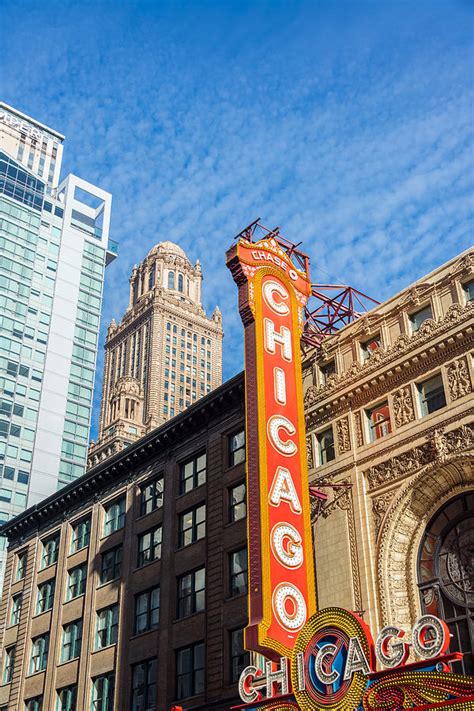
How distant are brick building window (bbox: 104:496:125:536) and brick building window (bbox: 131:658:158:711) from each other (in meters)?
8.48

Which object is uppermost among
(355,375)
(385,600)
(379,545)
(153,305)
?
(153,305)

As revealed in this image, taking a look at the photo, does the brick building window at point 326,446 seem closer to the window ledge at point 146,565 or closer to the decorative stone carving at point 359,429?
the decorative stone carving at point 359,429

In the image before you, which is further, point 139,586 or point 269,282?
point 139,586

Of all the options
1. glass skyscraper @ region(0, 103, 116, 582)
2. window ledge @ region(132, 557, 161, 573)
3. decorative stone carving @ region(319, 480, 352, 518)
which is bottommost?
decorative stone carving @ region(319, 480, 352, 518)

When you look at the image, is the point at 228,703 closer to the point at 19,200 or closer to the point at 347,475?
the point at 347,475

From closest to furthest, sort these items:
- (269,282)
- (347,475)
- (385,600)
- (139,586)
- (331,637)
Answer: (331,637) < (385,600) < (347,475) < (269,282) < (139,586)

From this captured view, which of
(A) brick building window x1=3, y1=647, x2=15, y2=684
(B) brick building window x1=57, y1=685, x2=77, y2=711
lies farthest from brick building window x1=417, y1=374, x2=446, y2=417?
(A) brick building window x1=3, y1=647, x2=15, y2=684

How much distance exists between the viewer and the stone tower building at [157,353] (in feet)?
488

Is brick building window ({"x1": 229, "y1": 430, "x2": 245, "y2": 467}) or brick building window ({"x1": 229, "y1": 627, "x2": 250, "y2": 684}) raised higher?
brick building window ({"x1": 229, "y1": 430, "x2": 245, "y2": 467})

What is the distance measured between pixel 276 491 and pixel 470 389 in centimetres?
763

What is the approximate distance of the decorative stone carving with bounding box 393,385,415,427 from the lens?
31.3 m

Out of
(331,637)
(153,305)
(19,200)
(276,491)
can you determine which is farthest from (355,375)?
(153,305)

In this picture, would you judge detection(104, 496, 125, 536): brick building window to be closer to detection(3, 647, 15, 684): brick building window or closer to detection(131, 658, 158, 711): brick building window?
detection(131, 658, 158, 711): brick building window

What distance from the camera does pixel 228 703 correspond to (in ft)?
111
